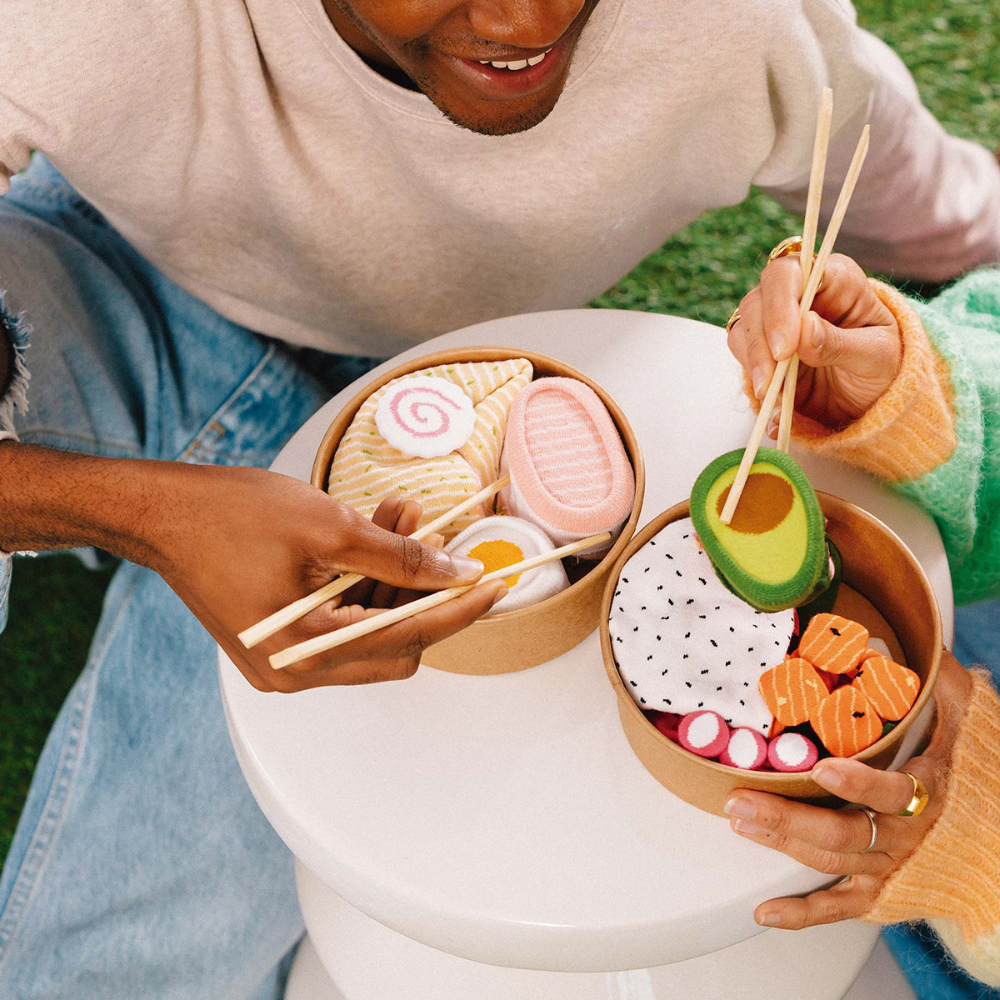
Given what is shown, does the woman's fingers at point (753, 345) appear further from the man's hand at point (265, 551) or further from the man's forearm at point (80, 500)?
the man's forearm at point (80, 500)

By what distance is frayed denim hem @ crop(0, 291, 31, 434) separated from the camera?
932mm

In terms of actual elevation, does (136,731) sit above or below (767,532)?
below

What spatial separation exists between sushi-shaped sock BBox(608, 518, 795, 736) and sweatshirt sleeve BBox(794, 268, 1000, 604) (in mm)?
195

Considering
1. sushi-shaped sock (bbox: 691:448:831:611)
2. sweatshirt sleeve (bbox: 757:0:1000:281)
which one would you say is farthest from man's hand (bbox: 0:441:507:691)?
sweatshirt sleeve (bbox: 757:0:1000:281)

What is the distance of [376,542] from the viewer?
0.63 meters

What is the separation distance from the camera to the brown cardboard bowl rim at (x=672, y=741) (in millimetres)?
584

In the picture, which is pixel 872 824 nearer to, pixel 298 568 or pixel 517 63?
pixel 298 568

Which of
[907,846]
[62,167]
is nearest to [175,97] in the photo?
[62,167]

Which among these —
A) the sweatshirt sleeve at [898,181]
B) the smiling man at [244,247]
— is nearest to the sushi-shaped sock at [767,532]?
the smiling man at [244,247]

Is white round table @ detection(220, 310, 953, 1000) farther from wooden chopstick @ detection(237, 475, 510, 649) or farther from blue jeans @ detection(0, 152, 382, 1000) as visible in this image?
blue jeans @ detection(0, 152, 382, 1000)

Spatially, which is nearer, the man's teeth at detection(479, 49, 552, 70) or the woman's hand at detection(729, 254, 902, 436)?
the woman's hand at detection(729, 254, 902, 436)

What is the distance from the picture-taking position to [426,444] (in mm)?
720

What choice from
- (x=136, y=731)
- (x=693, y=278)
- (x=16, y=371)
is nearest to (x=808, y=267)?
(x=16, y=371)

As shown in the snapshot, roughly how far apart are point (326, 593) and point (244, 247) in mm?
565
